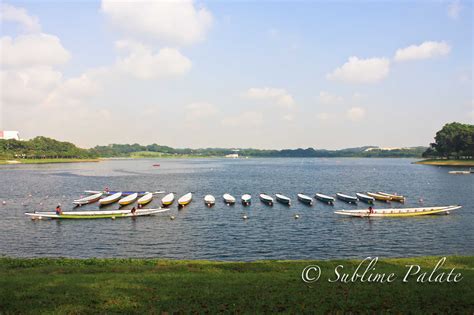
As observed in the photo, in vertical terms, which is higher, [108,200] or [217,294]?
[217,294]

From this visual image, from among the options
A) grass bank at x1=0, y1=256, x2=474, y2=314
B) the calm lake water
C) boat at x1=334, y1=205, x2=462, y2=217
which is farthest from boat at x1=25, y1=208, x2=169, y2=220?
grass bank at x1=0, y1=256, x2=474, y2=314

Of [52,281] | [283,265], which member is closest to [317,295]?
[283,265]

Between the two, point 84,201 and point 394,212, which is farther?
point 84,201

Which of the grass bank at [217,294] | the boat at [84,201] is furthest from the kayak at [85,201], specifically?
the grass bank at [217,294]

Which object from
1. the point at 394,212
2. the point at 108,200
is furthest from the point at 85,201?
the point at 394,212

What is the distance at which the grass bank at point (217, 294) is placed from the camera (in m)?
16.6

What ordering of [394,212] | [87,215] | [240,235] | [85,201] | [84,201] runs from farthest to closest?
[85,201] < [84,201] < [394,212] < [87,215] < [240,235]

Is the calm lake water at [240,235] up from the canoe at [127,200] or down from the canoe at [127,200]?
down

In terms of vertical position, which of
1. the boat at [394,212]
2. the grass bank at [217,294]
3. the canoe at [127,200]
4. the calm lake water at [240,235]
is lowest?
the calm lake water at [240,235]

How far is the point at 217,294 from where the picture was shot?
1828 cm

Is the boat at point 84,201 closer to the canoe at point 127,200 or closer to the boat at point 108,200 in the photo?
the boat at point 108,200

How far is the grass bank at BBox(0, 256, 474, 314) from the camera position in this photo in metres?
16.6

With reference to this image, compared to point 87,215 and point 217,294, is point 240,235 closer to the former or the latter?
point 87,215

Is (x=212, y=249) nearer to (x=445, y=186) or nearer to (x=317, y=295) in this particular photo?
(x=317, y=295)
